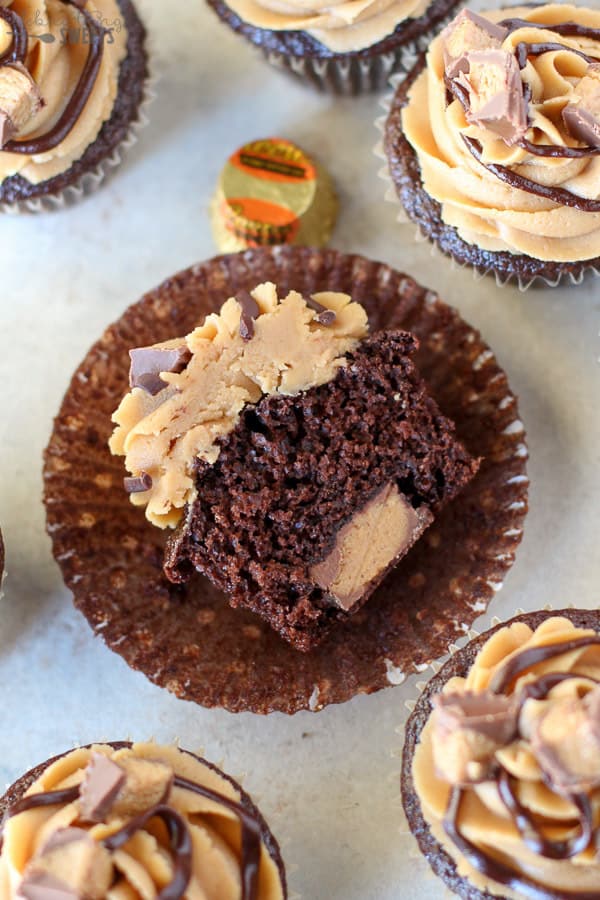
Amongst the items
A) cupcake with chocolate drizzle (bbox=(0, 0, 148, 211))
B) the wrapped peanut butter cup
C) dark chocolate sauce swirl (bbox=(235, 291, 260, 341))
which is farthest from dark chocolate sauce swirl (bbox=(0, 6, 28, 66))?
dark chocolate sauce swirl (bbox=(235, 291, 260, 341))

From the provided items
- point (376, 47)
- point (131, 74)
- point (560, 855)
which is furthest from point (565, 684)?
point (131, 74)

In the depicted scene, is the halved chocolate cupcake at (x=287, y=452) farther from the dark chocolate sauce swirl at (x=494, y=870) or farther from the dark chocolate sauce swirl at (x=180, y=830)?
the dark chocolate sauce swirl at (x=494, y=870)

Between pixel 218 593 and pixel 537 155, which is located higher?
pixel 537 155

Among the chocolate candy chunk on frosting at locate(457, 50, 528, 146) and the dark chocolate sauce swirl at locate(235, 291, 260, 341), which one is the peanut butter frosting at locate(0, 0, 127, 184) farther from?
the chocolate candy chunk on frosting at locate(457, 50, 528, 146)

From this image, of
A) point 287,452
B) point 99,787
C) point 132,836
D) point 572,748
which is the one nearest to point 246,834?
point 132,836

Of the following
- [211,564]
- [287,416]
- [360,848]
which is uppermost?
[287,416]

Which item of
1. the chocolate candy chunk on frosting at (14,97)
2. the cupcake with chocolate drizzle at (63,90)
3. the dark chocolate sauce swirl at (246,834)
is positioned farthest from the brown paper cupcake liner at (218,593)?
the chocolate candy chunk on frosting at (14,97)

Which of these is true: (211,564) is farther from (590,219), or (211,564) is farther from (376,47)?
(376,47)

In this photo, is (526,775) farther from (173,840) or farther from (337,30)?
(337,30)
